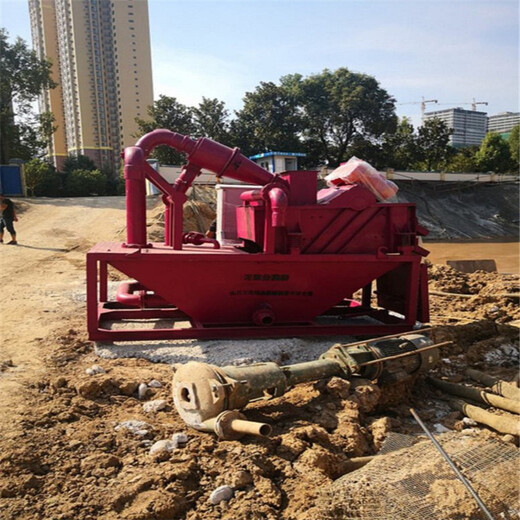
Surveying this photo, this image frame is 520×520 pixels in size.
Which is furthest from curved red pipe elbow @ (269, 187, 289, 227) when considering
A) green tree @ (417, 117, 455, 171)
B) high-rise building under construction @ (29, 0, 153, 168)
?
high-rise building under construction @ (29, 0, 153, 168)

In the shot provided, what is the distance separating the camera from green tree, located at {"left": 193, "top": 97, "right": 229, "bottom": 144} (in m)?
32.1

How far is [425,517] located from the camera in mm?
2416

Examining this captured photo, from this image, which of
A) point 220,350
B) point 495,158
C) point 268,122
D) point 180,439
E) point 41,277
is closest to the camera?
point 180,439

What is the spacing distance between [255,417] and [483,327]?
4068 millimetres

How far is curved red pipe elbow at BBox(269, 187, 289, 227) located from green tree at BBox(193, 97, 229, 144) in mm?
28032

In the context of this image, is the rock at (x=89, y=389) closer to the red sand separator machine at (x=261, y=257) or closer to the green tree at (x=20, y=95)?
the red sand separator machine at (x=261, y=257)

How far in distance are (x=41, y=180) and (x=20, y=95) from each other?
5187mm

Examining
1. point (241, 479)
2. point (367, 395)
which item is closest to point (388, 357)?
point (367, 395)

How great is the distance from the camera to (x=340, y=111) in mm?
34500

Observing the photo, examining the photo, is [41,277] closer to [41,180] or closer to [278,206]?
[278,206]

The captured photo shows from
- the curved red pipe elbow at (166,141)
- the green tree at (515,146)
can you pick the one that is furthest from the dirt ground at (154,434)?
the green tree at (515,146)

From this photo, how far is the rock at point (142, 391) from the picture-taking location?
4.00 meters

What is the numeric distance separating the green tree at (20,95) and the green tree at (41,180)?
889 millimetres

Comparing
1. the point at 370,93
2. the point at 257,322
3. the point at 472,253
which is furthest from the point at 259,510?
the point at 370,93
